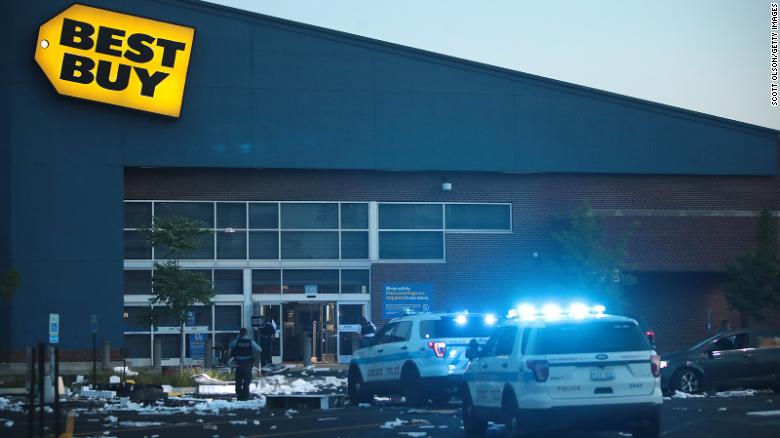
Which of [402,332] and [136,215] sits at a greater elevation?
[136,215]

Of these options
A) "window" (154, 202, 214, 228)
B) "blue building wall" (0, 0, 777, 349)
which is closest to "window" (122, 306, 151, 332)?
"blue building wall" (0, 0, 777, 349)

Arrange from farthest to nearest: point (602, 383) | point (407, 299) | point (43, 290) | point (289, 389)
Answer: point (407, 299) → point (43, 290) → point (289, 389) → point (602, 383)

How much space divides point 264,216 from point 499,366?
28.0 m

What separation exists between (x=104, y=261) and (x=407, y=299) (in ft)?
36.5


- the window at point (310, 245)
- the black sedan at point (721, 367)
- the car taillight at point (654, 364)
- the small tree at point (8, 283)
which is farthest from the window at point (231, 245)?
the car taillight at point (654, 364)

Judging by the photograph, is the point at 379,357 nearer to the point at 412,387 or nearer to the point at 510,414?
the point at 412,387

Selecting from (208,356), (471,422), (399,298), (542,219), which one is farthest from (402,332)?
(542,219)

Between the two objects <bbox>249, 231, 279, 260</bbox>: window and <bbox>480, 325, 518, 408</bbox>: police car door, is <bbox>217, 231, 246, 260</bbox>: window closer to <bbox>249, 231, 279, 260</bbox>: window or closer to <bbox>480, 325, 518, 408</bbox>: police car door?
<bbox>249, 231, 279, 260</bbox>: window

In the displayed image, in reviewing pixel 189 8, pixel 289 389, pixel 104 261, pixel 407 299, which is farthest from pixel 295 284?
pixel 289 389

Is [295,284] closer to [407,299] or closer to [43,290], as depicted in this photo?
[407,299]

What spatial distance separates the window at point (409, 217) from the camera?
149ft

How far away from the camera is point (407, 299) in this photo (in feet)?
148

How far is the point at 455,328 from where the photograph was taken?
24844 millimetres

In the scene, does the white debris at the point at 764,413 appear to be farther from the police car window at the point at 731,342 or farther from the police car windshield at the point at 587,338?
the police car window at the point at 731,342
